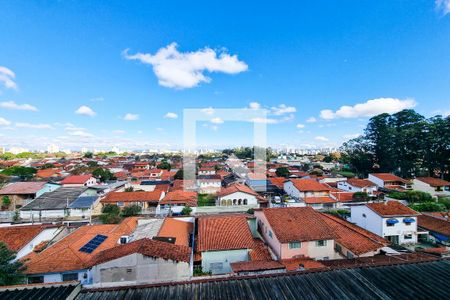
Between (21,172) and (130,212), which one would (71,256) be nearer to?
(130,212)

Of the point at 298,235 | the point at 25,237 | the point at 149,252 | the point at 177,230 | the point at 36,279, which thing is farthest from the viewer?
the point at 177,230

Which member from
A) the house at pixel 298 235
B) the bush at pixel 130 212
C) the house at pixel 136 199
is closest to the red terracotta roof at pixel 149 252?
the house at pixel 298 235

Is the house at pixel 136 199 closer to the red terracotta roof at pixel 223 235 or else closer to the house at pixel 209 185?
the house at pixel 209 185

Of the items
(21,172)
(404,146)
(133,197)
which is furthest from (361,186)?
(21,172)

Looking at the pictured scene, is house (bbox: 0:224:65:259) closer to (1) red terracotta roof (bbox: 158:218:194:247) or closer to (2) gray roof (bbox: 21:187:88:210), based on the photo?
(1) red terracotta roof (bbox: 158:218:194:247)

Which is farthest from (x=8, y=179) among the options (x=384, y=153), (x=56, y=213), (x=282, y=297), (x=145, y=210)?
(x=384, y=153)

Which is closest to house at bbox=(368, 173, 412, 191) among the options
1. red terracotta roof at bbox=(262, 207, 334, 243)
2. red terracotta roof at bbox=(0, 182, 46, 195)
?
red terracotta roof at bbox=(262, 207, 334, 243)
